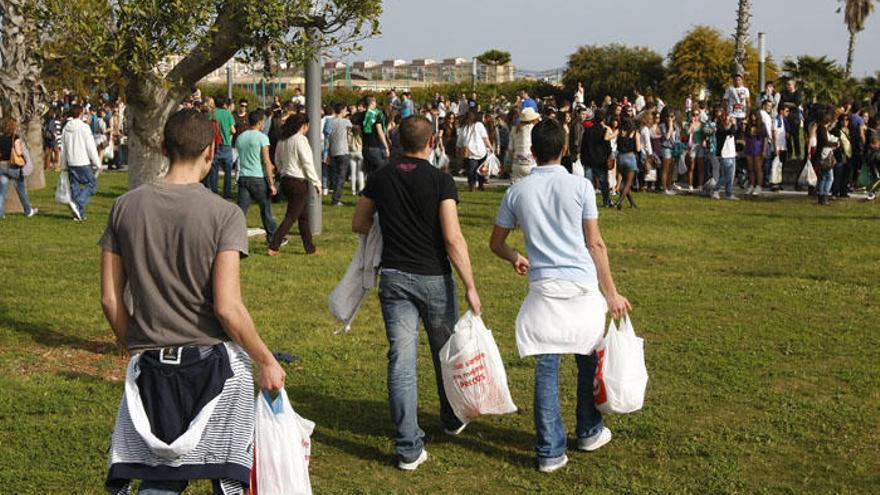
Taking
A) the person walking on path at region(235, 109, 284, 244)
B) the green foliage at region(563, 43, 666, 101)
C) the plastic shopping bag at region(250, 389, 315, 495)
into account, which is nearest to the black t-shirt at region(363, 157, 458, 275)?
the plastic shopping bag at region(250, 389, 315, 495)

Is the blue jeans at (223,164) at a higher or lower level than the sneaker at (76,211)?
higher

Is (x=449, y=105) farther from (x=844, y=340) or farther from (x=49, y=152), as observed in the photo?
(x=844, y=340)

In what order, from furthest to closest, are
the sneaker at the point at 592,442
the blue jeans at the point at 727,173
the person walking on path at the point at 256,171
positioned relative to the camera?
the blue jeans at the point at 727,173, the person walking on path at the point at 256,171, the sneaker at the point at 592,442

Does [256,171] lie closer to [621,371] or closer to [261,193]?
[261,193]

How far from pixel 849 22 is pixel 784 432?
56926 mm

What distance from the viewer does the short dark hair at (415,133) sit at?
5.99m

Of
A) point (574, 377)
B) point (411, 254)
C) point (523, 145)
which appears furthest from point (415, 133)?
point (523, 145)

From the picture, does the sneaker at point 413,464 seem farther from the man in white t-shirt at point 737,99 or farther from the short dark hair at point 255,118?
the man in white t-shirt at point 737,99

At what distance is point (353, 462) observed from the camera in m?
6.25

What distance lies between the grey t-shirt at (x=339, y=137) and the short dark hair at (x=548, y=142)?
562 inches

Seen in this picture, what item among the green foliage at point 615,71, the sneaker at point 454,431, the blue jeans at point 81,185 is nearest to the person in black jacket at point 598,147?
the blue jeans at point 81,185

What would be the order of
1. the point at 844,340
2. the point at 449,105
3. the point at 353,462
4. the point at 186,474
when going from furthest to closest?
the point at 449,105 → the point at 844,340 → the point at 353,462 → the point at 186,474

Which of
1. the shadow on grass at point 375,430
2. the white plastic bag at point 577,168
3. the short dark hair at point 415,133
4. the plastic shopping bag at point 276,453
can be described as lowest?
the shadow on grass at point 375,430

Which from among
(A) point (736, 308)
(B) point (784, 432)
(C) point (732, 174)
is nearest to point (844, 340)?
(A) point (736, 308)
